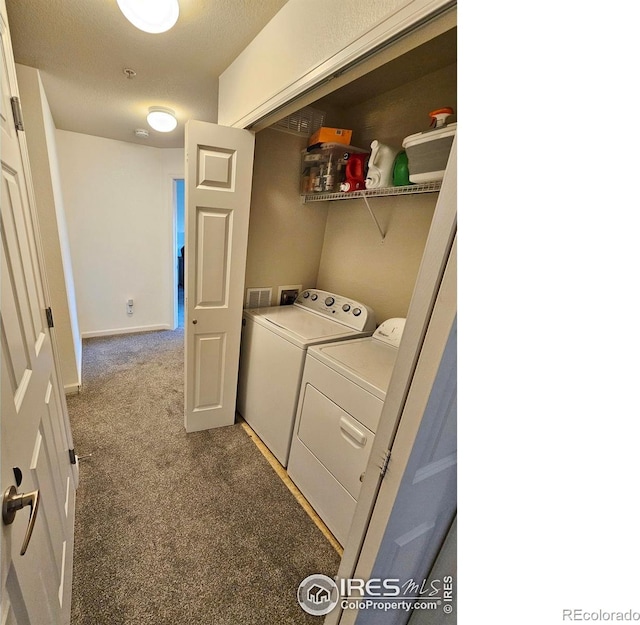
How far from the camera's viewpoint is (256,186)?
7.36 feet

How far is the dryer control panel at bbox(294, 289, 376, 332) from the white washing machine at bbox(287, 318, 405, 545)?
167 mm

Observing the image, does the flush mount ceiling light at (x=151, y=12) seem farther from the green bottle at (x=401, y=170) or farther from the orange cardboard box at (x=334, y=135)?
the green bottle at (x=401, y=170)

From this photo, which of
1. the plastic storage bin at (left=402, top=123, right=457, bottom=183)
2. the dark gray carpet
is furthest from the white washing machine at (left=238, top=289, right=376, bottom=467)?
the plastic storage bin at (left=402, top=123, right=457, bottom=183)

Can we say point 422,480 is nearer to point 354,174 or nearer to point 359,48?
point 359,48

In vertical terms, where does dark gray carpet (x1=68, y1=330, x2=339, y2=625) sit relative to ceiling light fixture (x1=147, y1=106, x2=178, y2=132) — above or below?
below

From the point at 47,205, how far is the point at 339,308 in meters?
2.30

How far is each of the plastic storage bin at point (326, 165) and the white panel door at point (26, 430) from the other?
5.18ft

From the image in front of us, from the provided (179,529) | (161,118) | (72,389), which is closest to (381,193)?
(161,118)

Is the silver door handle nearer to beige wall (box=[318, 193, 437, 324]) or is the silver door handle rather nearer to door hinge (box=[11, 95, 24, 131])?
door hinge (box=[11, 95, 24, 131])

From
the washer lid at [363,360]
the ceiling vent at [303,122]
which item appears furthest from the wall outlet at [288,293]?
the ceiling vent at [303,122]

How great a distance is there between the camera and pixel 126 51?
5.55ft

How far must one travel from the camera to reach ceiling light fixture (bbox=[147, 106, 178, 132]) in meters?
2.41

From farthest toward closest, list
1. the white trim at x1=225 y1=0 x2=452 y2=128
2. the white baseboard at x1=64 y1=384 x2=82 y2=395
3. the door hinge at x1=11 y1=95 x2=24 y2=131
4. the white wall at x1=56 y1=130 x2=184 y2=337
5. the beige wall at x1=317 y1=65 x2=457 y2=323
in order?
the white wall at x1=56 y1=130 x2=184 y2=337
the white baseboard at x1=64 y1=384 x2=82 y2=395
the beige wall at x1=317 y1=65 x2=457 y2=323
the door hinge at x1=11 y1=95 x2=24 y2=131
the white trim at x1=225 y1=0 x2=452 y2=128

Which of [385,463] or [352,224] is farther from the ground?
[352,224]
